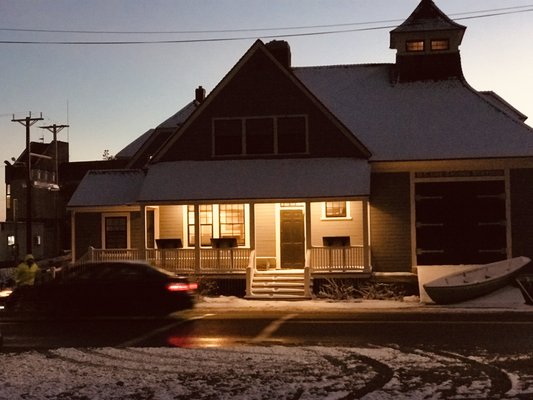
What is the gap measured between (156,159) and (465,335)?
1579 centimetres

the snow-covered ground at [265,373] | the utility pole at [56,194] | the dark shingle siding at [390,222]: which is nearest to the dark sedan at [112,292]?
the snow-covered ground at [265,373]

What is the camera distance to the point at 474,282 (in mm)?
21688

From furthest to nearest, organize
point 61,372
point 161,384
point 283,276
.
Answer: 1. point 283,276
2. point 61,372
3. point 161,384

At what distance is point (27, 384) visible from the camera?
9703mm

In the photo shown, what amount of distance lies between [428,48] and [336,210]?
316 inches

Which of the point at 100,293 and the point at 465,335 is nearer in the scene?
the point at 465,335

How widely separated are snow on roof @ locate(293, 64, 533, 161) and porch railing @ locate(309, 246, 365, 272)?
343cm

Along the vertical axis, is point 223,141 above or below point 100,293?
above

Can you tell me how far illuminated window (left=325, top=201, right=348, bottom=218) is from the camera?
26.6 m

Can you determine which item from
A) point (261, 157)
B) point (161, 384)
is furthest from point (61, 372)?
point (261, 157)

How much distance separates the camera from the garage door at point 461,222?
25719 millimetres

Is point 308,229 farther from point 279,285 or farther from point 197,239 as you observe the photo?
point 197,239

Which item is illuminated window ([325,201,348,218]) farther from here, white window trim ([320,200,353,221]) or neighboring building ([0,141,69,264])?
neighboring building ([0,141,69,264])

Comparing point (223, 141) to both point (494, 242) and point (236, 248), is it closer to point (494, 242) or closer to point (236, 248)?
point (236, 248)
